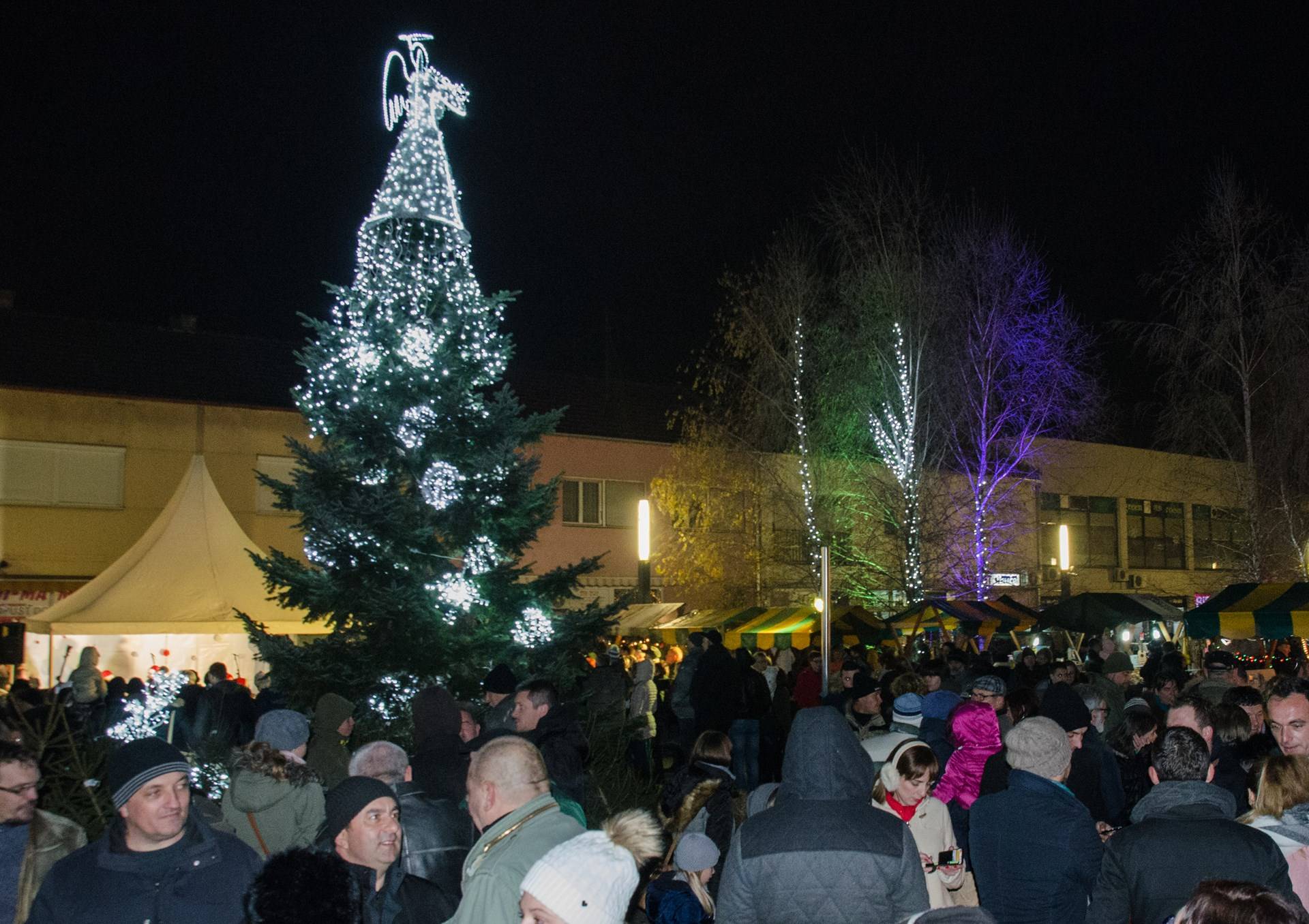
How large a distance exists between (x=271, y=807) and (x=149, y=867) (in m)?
1.95

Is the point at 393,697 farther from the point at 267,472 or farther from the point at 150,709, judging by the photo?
the point at 267,472

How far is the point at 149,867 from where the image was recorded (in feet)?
13.8

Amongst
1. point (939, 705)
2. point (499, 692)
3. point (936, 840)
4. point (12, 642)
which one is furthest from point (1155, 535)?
point (936, 840)

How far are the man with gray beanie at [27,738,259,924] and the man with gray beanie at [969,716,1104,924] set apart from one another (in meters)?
3.05

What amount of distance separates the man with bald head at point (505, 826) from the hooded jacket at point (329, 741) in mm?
4184

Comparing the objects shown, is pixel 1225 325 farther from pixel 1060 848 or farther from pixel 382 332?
pixel 1060 848

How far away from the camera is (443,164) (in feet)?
45.6

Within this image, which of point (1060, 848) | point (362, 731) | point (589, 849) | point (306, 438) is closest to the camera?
point (589, 849)

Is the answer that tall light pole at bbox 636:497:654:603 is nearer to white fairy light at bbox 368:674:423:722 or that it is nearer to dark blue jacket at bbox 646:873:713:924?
white fairy light at bbox 368:674:423:722

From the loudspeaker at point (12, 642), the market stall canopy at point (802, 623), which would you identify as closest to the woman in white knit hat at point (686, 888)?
the market stall canopy at point (802, 623)

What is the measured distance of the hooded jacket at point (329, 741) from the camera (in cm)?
830

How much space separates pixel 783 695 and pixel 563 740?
981 centimetres

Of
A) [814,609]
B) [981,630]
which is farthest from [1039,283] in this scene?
[814,609]

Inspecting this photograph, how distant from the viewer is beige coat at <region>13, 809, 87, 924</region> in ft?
16.4
